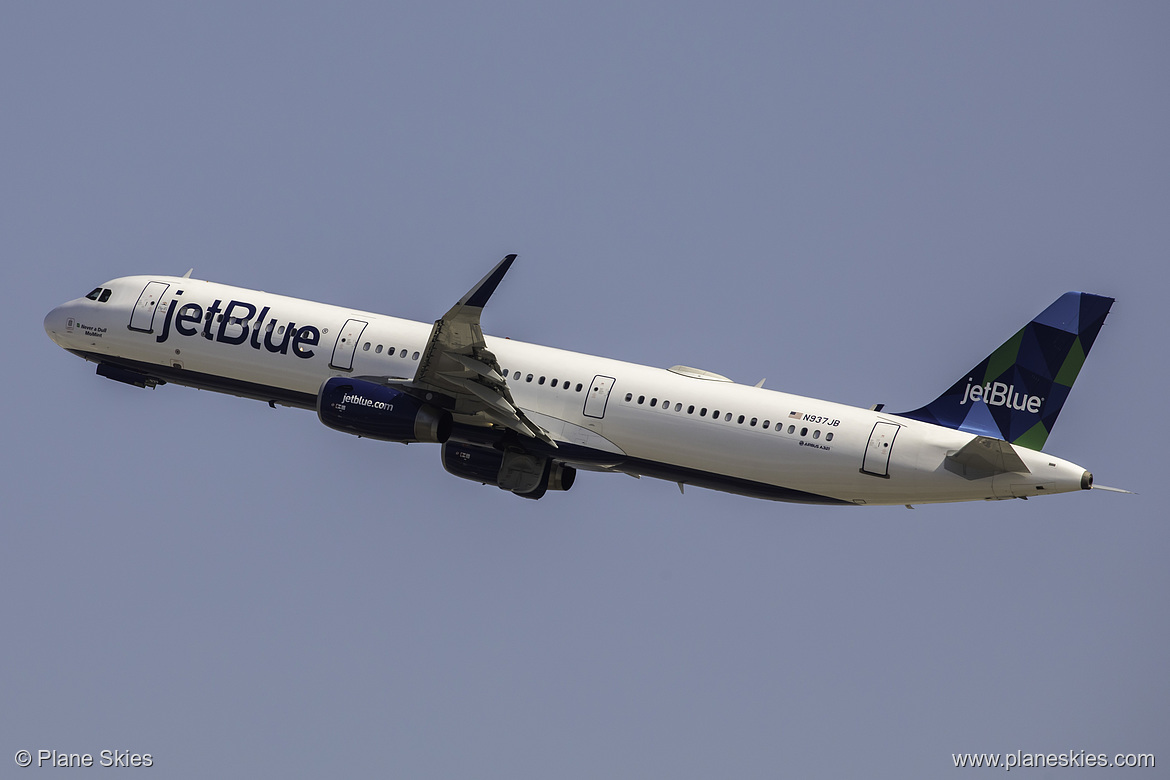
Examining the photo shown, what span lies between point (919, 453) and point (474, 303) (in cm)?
1288

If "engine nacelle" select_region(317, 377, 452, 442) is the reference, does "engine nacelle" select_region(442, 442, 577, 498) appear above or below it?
below

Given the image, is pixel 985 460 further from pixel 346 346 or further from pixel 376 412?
pixel 346 346

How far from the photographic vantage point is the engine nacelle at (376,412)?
4422cm

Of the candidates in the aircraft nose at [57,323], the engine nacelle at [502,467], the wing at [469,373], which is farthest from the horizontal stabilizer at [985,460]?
the aircraft nose at [57,323]

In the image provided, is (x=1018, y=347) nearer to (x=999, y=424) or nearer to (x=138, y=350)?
(x=999, y=424)

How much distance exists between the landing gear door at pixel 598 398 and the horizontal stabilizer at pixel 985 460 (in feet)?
32.7

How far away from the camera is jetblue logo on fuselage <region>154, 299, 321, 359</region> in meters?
47.5

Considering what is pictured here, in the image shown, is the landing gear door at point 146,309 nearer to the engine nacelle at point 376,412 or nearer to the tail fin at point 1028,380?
the engine nacelle at point 376,412

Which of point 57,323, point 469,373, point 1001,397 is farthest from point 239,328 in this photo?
point 1001,397

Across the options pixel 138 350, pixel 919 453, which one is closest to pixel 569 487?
pixel 919 453

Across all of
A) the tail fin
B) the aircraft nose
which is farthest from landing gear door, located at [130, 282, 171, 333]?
the tail fin

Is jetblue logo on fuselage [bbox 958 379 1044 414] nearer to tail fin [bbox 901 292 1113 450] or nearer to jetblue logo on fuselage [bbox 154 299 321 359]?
tail fin [bbox 901 292 1113 450]

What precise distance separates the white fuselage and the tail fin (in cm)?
107

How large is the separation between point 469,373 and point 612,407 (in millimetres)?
4376
